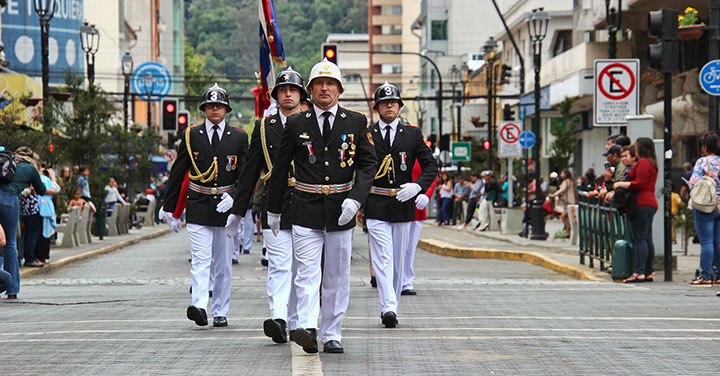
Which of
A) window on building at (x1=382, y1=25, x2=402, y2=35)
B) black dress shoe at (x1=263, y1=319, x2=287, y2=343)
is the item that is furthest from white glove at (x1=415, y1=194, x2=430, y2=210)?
window on building at (x1=382, y1=25, x2=402, y2=35)

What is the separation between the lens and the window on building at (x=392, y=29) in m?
182

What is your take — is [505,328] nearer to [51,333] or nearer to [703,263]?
[51,333]

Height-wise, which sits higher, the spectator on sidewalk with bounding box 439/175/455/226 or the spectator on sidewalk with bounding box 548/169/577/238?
the spectator on sidewalk with bounding box 548/169/577/238

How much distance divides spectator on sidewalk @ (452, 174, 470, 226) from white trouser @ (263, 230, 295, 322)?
3645 cm

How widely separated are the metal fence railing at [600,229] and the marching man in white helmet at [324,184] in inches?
329

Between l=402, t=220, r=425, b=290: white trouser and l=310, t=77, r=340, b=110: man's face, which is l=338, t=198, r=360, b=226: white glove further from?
l=402, t=220, r=425, b=290: white trouser

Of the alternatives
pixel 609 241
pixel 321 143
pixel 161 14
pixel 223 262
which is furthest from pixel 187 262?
pixel 161 14

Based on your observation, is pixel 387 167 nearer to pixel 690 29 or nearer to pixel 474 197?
pixel 690 29

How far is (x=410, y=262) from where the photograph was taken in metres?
14.6

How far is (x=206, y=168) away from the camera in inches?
452

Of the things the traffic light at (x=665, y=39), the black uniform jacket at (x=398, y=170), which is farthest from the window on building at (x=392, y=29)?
the black uniform jacket at (x=398, y=170)

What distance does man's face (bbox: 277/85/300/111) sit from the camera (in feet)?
33.4

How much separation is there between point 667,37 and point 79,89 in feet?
70.4

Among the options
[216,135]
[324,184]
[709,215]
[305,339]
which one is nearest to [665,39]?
[709,215]
